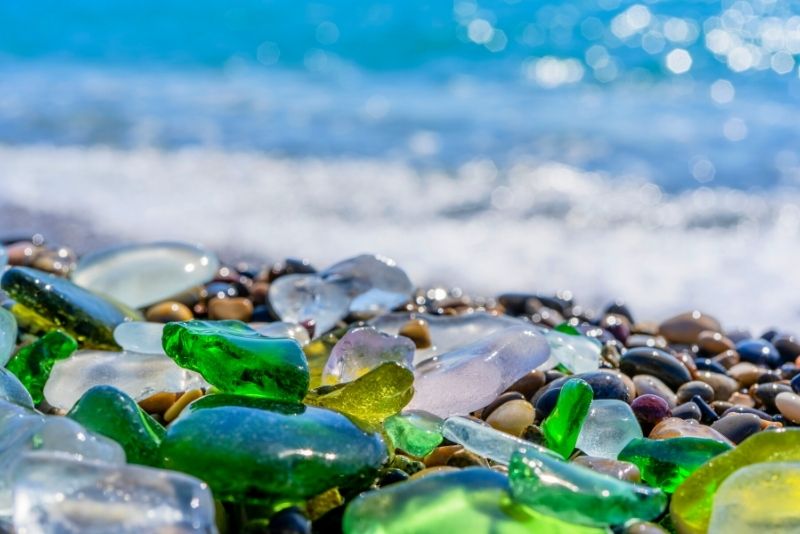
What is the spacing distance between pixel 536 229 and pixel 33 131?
2787 mm

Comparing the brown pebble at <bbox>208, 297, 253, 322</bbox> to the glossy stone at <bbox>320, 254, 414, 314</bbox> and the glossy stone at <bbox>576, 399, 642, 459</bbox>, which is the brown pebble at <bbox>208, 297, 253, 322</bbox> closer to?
the glossy stone at <bbox>320, 254, 414, 314</bbox>

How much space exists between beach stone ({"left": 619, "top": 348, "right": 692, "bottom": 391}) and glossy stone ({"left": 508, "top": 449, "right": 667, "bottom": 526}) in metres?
0.77

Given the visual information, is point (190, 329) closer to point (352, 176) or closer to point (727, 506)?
point (727, 506)

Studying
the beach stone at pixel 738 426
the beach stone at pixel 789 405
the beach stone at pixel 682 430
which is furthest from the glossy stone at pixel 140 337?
the beach stone at pixel 789 405

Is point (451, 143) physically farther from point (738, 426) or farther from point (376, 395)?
point (376, 395)

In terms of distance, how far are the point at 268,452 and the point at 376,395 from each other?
1.19 feet

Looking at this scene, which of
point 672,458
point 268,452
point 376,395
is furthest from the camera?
point 376,395

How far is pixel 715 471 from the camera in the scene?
1.31m

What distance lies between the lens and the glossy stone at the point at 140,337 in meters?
1.86

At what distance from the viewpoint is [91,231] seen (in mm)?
3408

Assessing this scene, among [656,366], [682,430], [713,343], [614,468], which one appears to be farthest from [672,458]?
[713,343]

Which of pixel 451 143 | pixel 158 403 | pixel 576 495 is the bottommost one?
pixel 158 403

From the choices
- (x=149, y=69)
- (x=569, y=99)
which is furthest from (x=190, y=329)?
(x=149, y=69)

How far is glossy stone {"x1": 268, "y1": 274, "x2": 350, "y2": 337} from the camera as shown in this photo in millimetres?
2234
